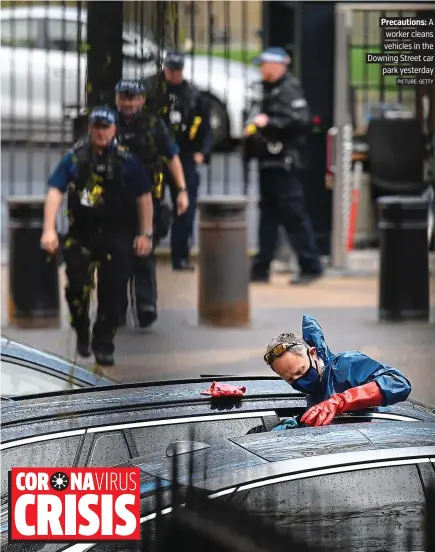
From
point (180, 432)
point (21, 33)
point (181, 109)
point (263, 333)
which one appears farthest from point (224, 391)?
point (21, 33)

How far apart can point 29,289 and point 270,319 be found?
88 centimetres

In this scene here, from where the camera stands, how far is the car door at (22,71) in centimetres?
478

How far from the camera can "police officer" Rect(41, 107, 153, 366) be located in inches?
180

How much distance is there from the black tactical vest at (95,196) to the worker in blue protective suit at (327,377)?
648 mm

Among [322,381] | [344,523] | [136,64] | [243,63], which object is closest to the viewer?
[344,523]

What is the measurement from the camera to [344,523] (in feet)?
13.0

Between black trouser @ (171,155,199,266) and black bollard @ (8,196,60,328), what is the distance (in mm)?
414

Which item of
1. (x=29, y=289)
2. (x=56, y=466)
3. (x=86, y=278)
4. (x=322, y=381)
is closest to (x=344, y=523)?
(x=322, y=381)

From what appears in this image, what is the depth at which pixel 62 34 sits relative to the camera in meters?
4.73

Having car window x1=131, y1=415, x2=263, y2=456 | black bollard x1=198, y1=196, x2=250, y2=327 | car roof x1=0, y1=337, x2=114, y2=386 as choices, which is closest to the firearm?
black bollard x1=198, y1=196, x2=250, y2=327

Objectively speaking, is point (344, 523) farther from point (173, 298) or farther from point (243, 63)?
point (243, 63)

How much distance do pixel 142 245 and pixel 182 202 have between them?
187mm

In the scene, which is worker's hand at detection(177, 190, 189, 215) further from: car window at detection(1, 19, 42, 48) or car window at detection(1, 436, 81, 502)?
car window at detection(1, 436, 81, 502)

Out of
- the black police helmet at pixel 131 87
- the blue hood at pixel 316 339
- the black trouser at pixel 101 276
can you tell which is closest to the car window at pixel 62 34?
the black police helmet at pixel 131 87
